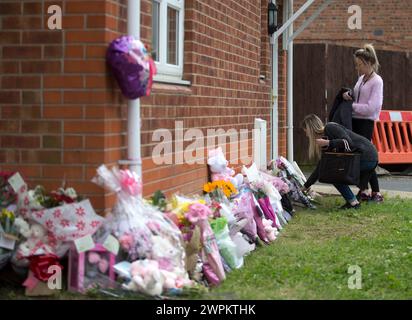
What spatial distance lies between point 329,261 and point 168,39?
7.76ft

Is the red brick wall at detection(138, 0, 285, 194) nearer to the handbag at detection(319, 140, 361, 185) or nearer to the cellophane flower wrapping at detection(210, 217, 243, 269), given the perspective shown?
the cellophane flower wrapping at detection(210, 217, 243, 269)

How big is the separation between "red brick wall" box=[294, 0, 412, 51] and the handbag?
1009cm

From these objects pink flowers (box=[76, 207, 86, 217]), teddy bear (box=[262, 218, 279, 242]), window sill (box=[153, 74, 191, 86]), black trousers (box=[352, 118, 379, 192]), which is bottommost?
teddy bear (box=[262, 218, 279, 242])

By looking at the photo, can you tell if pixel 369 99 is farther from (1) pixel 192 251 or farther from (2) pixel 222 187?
(1) pixel 192 251

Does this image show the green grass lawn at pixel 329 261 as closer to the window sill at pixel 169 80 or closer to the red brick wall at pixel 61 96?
the red brick wall at pixel 61 96

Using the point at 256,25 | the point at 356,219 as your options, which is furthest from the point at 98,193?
the point at 256,25

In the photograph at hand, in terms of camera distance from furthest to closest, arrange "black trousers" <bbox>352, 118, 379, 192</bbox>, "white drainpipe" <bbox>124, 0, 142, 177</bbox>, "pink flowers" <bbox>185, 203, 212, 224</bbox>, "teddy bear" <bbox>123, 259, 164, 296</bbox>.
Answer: "black trousers" <bbox>352, 118, 379, 192</bbox> < "pink flowers" <bbox>185, 203, 212, 224</bbox> < "white drainpipe" <bbox>124, 0, 142, 177</bbox> < "teddy bear" <bbox>123, 259, 164, 296</bbox>

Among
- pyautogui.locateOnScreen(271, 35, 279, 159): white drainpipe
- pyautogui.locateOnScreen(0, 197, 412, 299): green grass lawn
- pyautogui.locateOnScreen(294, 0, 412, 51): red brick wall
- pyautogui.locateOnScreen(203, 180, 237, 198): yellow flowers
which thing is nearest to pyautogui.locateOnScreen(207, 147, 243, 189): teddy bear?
pyautogui.locateOnScreen(203, 180, 237, 198): yellow flowers

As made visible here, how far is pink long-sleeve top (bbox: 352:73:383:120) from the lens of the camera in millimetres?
9414

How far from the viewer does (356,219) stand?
8766 millimetres

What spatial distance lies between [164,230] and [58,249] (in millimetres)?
704

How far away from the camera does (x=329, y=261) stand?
6.41m

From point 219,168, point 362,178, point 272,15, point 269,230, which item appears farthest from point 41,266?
point 272,15
